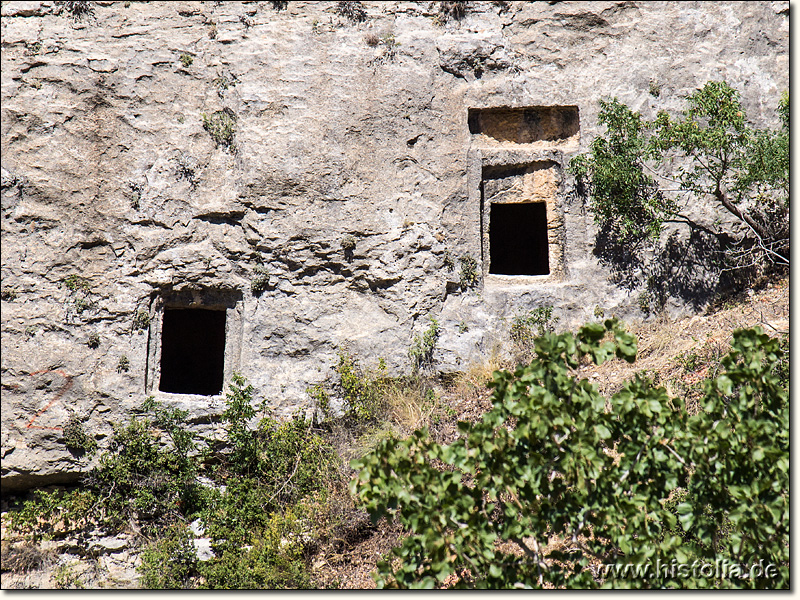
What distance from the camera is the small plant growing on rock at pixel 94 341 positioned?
613cm

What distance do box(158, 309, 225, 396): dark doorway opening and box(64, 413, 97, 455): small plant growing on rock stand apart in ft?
7.48

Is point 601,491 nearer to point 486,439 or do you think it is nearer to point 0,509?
point 486,439

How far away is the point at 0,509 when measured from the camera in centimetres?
590

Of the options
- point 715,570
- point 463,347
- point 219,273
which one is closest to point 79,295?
point 219,273

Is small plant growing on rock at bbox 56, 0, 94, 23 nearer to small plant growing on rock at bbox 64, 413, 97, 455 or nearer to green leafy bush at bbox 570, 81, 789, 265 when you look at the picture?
small plant growing on rock at bbox 64, 413, 97, 455

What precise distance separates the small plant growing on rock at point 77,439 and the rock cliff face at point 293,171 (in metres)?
0.10

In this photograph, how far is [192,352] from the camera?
8297mm

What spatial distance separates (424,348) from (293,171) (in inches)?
84.6

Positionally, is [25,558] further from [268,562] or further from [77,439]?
[268,562]

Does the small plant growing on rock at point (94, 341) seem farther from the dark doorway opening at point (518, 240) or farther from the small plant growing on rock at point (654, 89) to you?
the small plant growing on rock at point (654, 89)

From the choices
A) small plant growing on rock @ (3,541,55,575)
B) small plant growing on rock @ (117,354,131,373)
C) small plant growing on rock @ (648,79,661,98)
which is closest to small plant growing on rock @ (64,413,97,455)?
small plant growing on rock @ (117,354,131,373)

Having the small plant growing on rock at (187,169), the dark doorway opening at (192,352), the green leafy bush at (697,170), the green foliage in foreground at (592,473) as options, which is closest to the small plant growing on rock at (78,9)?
the small plant growing on rock at (187,169)

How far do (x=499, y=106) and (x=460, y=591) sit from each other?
517 cm

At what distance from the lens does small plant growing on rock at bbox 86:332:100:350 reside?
241 inches
